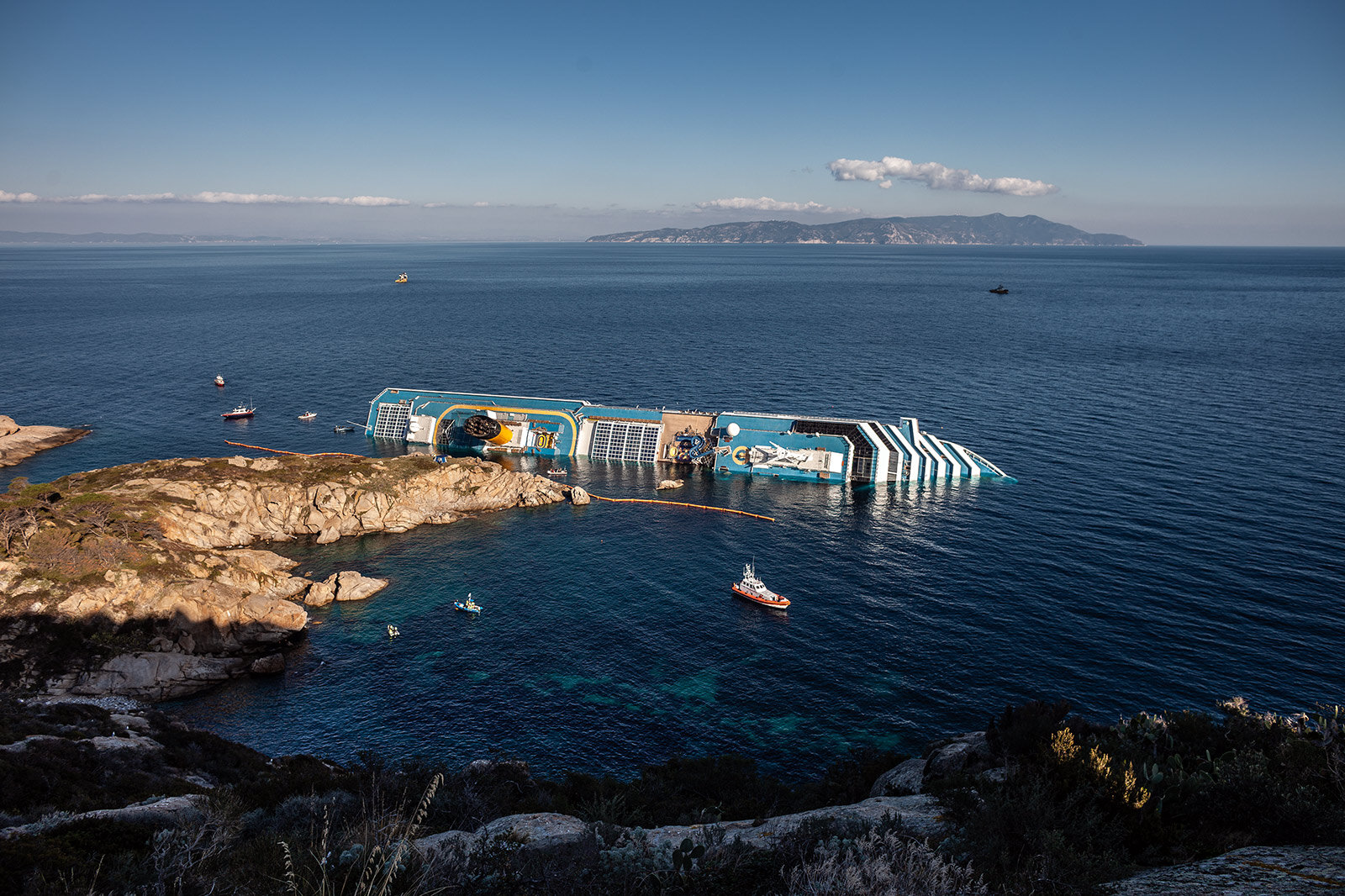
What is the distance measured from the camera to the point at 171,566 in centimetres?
6178

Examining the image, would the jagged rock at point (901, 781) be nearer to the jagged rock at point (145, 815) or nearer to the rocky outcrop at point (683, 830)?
the rocky outcrop at point (683, 830)

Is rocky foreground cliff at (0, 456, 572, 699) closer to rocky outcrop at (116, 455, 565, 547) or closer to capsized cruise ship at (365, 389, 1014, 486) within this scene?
rocky outcrop at (116, 455, 565, 547)

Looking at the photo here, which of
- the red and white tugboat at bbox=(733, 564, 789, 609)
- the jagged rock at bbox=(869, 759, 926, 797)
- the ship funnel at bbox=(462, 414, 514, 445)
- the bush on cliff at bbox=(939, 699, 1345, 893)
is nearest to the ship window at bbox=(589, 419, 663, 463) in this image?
the ship funnel at bbox=(462, 414, 514, 445)

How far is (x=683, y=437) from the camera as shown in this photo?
107312mm

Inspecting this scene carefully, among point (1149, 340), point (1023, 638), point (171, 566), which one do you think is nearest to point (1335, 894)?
point (1023, 638)

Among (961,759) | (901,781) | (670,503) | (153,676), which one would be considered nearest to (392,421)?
(670,503)

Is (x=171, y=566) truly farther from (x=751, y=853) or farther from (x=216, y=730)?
(x=751, y=853)

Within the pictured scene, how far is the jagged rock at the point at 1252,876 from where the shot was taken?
1653cm

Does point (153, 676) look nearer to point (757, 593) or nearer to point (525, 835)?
point (525, 835)

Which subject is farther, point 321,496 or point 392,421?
point 392,421

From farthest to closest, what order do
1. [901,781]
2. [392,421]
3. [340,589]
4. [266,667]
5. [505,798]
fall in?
1. [392,421]
2. [340,589]
3. [266,667]
4. [901,781]
5. [505,798]

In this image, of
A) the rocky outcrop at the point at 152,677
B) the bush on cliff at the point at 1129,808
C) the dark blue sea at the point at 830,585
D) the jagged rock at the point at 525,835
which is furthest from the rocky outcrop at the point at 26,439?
the bush on cliff at the point at 1129,808

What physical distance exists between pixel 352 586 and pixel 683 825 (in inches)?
2055

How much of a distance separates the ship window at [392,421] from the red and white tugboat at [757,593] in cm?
7096
